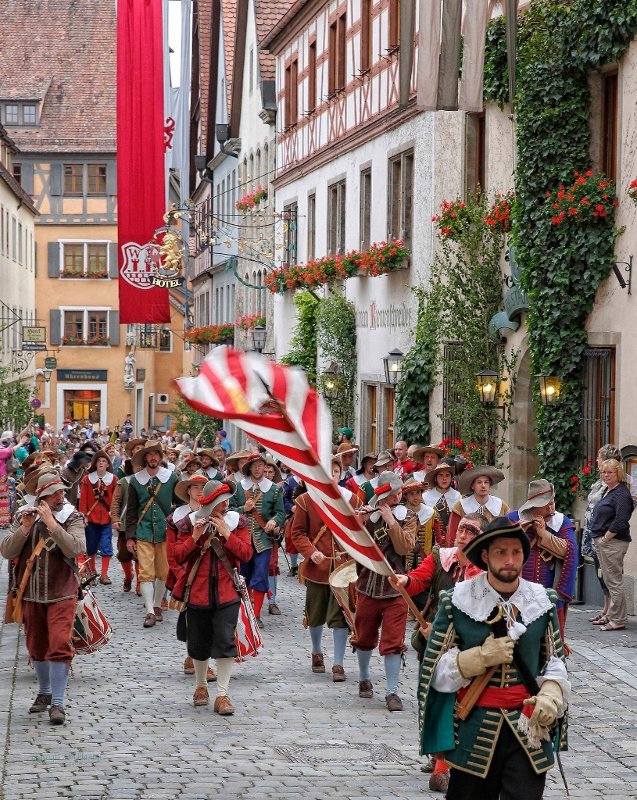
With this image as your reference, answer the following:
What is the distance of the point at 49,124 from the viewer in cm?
6756

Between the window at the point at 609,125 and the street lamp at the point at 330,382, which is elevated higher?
the window at the point at 609,125

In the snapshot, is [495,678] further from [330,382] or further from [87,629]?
[330,382]

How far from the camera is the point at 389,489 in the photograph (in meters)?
11.0

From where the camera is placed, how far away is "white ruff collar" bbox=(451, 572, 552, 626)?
6.08 m

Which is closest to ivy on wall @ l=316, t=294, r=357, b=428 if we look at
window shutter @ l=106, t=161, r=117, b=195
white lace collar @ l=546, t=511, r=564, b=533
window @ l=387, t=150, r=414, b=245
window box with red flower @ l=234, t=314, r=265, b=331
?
window @ l=387, t=150, r=414, b=245

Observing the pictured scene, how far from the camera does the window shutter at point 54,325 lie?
66.5 m

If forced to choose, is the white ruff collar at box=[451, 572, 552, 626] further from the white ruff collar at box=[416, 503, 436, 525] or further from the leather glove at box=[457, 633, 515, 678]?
the white ruff collar at box=[416, 503, 436, 525]

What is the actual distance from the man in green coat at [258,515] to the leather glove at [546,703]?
884 centimetres

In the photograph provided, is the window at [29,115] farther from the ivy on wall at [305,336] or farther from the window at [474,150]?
the window at [474,150]

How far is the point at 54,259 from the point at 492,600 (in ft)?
205

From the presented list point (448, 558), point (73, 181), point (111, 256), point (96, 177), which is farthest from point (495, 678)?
point (73, 181)

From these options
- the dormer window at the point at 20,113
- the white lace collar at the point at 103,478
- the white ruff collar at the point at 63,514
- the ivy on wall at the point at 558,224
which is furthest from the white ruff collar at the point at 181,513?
the dormer window at the point at 20,113

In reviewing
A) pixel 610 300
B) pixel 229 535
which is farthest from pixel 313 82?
pixel 229 535

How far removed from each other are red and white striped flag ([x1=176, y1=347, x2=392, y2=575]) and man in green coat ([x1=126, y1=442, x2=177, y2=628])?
32.0ft
